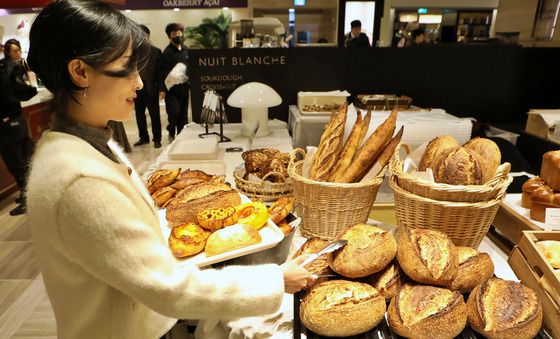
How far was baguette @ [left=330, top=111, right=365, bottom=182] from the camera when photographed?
1.20 meters

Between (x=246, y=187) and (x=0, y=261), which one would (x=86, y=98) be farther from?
(x=0, y=261)

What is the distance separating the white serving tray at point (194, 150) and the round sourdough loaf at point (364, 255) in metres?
1.45

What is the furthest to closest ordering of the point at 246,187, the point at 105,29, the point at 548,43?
the point at 548,43 < the point at 246,187 < the point at 105,29

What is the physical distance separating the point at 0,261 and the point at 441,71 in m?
3.83

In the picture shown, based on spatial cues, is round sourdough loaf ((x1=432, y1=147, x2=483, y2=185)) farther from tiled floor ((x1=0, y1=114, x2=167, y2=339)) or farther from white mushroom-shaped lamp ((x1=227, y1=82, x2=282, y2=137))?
tiled floor ((x1=0, y1=114, x2=167, y2=339))

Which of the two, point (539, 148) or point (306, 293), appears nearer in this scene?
point (306, 293)

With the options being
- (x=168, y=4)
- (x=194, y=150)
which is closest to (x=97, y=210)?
(x=194, y=150)

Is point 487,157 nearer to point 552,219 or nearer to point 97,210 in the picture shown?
point 552,219

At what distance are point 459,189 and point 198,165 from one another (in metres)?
1.51

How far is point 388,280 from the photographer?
2.82 ft

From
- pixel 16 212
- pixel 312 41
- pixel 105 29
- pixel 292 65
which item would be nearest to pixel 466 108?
pixel 292 65

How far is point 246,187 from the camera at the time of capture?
145cm

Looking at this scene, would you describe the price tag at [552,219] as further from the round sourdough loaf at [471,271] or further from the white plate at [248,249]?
the white plate at [248,249]

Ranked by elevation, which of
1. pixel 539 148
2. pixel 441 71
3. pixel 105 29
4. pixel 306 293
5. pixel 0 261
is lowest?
pixel 0 261
